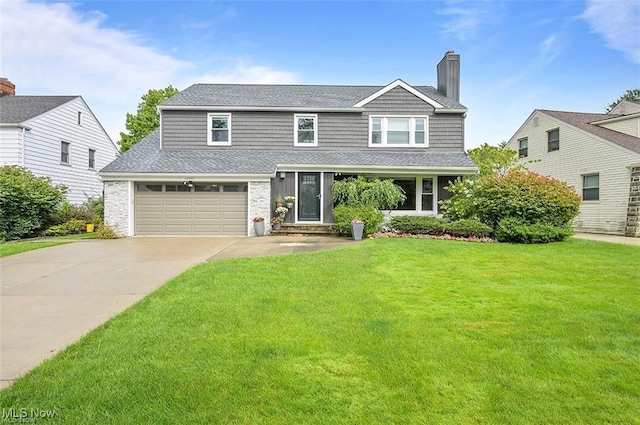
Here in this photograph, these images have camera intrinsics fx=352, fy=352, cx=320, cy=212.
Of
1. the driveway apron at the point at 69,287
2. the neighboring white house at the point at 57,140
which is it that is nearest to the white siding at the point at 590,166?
the driveway apron at the point at 69,287

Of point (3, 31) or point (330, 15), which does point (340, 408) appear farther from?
point (330, 15)

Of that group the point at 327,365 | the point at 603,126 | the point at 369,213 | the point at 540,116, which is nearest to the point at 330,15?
the point at 369,213

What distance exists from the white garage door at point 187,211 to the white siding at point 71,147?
7248 mm

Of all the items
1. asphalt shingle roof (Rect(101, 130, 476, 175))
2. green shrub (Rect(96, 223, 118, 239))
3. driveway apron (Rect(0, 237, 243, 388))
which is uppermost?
asphalt shingle roof (Rect(101, 130, 476, 175))

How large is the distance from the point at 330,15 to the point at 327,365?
1281 centimetres

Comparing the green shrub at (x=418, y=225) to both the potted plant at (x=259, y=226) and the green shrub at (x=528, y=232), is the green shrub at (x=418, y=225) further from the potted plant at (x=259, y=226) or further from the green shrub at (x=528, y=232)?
the potted plant at (x=259, y=226)

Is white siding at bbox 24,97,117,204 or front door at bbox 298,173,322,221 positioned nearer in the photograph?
front door at bbox 298,173,322,221

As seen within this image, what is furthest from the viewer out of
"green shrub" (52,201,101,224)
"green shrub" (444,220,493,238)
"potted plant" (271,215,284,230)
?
"green shrub" (52,201,101,224)

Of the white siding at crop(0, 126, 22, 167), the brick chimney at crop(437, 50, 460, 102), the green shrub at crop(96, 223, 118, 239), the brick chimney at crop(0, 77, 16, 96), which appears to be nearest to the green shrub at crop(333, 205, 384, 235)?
the brick chimney at crop(437, 50, 460, 102)

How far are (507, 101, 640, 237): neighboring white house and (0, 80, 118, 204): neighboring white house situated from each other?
1003 inches

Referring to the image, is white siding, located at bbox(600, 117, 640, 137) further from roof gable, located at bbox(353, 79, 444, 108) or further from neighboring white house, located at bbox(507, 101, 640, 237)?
roof gable, located at bbox(353, 79, 444, 108)

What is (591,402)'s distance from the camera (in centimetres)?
263

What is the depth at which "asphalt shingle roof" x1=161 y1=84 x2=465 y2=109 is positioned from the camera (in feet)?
53.8

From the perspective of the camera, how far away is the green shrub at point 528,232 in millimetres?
12047
